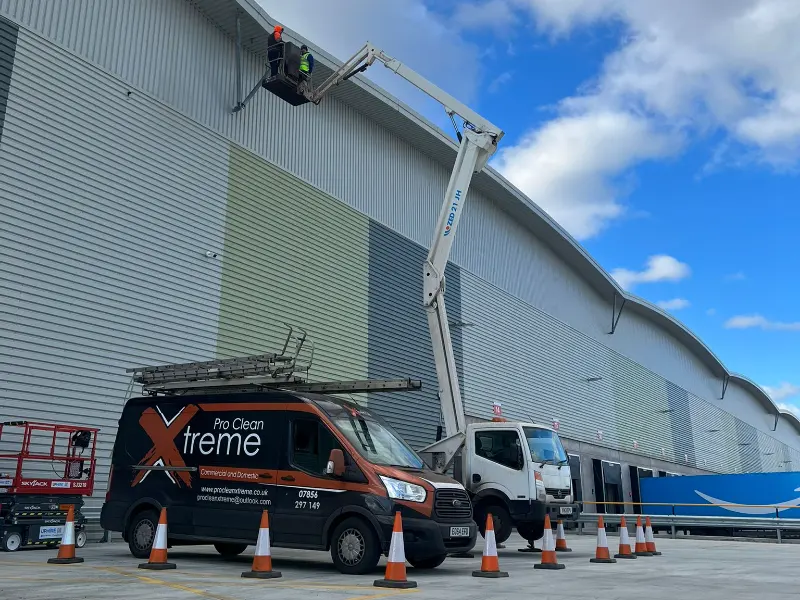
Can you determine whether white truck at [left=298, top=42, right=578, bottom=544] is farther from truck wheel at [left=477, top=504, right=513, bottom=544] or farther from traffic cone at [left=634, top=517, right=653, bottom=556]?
traffic cone at [left=634, top=517, right=653, bottom=556]

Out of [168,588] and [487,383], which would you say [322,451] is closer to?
[168,588]

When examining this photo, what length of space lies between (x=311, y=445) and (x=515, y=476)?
4.87 metres

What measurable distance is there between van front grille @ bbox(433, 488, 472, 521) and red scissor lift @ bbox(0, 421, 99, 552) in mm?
6985

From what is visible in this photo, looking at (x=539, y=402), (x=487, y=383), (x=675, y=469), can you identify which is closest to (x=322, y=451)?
(x=487, y=383)

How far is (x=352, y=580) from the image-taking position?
26.9ft

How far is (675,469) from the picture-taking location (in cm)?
4700

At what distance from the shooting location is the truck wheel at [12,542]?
1151 centimetres

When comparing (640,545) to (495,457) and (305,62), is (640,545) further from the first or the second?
(305,62)

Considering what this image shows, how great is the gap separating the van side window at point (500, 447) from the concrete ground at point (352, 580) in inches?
70.3

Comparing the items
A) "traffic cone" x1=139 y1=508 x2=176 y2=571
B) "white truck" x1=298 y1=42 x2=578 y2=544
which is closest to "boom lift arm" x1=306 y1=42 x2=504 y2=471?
"white truck" x1=298 y1=42 x2=578 y2=544

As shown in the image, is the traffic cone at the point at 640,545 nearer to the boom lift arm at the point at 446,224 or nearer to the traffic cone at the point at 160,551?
the boom lift arm at the point at 446,224

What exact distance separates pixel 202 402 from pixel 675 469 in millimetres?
43060

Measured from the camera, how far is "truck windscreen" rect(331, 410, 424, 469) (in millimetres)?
9414

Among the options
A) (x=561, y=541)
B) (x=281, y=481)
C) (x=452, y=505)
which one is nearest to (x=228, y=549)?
(x=281, y=481)
